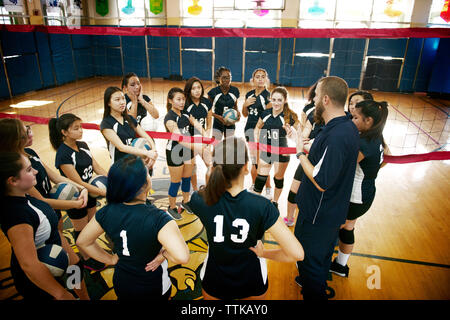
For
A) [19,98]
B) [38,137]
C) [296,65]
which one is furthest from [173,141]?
[296,65]

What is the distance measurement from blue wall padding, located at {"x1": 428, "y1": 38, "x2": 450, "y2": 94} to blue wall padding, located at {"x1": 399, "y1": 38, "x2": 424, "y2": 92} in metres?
0.78

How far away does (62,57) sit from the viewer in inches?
528

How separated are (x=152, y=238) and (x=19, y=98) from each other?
12111 millimetres

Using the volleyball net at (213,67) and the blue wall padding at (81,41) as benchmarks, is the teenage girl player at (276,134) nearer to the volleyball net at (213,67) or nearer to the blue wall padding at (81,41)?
the volleyball net at (213,67)

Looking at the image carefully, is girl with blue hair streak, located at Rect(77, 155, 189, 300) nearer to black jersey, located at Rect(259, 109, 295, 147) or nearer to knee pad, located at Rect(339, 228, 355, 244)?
knee pad, located at Rect(339, 228, 355, 244)

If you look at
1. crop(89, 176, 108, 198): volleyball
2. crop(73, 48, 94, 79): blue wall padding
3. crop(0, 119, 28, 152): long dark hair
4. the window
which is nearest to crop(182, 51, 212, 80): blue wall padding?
crop(73, 48, 94, 79): blue wall padding

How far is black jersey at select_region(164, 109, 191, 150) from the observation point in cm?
387

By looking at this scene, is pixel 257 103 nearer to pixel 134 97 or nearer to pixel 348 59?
pixel 134 97

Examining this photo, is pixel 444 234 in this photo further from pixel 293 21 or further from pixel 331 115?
pixel 293 21

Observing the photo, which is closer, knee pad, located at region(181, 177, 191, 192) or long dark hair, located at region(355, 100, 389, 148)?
long dark hair, located at region(355, 100, 389, 148)

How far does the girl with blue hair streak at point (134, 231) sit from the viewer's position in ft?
5.25

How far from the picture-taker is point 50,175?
2764 mm

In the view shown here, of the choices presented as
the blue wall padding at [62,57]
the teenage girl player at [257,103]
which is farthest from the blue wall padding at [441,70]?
the blue wall padding at [62,57]

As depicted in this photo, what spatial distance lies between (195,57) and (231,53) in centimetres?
189
